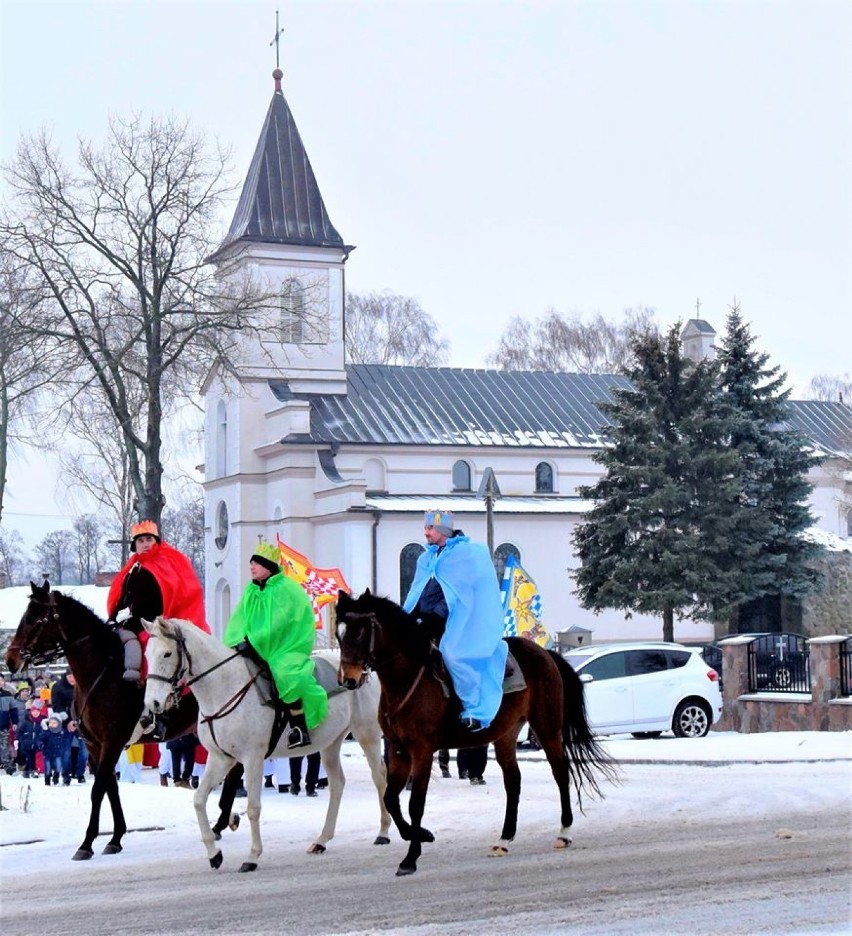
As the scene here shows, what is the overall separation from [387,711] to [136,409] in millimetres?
28231

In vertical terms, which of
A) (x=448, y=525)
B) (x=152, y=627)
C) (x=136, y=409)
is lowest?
(x=152, y=627)

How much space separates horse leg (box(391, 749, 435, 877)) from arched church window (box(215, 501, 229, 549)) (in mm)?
52205

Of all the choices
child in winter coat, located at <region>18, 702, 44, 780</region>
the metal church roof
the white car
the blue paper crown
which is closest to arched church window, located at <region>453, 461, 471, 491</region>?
the metal church roof

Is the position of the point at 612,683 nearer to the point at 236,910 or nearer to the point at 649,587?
the point at 236,910

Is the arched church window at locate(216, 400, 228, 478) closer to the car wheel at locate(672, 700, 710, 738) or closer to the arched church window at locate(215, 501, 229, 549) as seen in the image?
the arched church window at locate(215, 501, 229, 549)

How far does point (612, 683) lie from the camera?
25.5 meters

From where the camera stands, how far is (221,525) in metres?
64.1

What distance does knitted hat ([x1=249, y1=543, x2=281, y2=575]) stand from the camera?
1323 centimetres

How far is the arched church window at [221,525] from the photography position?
63.6 meters

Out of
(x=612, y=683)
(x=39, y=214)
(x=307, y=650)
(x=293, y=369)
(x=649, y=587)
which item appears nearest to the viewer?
(x=307, y=650)

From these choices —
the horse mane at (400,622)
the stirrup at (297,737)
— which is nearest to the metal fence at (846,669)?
the stirrup at (297,737)

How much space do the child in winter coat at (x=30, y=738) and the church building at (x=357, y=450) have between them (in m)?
33.3

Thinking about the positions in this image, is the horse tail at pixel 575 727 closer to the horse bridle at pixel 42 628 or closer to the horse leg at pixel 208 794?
the horse leg at pixel 208 794

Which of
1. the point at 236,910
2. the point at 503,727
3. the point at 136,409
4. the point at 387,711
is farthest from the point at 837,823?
the point at 136,409
